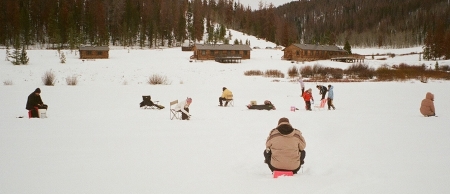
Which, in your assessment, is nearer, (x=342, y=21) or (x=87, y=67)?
(x=87, y=67)

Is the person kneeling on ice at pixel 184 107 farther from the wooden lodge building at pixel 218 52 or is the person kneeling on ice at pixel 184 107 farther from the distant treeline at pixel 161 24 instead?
the distant treeline at pixel 161 24

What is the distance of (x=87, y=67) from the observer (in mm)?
42156

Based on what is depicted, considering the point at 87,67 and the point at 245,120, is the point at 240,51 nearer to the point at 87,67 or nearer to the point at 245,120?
the point at 87,67

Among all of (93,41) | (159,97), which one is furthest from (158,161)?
(93,41)

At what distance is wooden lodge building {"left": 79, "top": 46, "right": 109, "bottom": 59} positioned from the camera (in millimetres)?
53441

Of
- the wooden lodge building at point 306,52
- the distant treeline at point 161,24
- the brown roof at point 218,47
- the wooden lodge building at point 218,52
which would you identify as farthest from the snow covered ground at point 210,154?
the wooden lodge building at point 306,52

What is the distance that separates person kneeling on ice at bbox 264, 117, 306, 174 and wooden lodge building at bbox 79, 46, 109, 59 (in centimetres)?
5522

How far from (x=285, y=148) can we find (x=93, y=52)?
55975 millimetres

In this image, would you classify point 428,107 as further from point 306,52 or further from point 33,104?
point 306,52

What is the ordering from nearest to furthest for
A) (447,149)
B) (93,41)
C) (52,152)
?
(52,152), (447,149), (93,41)

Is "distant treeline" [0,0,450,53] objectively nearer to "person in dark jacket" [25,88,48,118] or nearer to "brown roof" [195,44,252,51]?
"brown roof" [195,44,252,51]

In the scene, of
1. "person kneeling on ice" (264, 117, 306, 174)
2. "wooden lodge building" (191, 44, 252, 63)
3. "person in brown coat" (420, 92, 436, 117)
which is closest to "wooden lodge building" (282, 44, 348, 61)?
"wooden lodge building" (191, 44, 252, 63)

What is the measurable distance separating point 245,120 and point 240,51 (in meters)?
51.8

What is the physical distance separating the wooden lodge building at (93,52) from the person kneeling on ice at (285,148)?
181 ft
